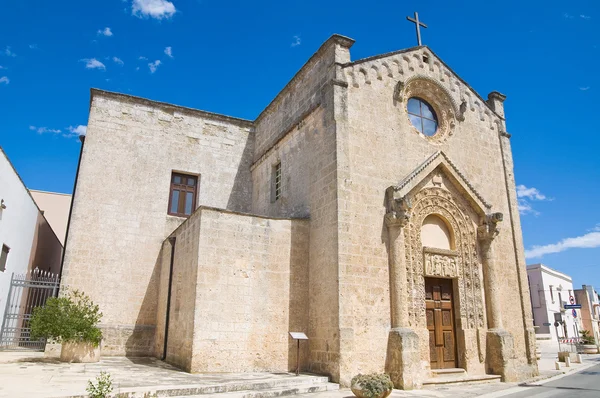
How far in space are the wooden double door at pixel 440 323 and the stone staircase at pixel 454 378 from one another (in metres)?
0.24

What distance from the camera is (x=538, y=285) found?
35.4 meters

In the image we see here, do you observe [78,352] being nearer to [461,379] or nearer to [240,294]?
[240,294]

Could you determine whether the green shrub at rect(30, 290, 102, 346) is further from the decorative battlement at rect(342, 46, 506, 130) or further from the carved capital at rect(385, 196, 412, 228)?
the decorative battlement at rect(342, 46, 506, 130)

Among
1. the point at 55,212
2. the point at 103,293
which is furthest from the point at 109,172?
the point at 55,212

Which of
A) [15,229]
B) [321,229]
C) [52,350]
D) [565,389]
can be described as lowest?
[565,389]

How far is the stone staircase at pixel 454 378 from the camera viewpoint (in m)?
10.4

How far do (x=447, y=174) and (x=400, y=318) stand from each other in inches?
190

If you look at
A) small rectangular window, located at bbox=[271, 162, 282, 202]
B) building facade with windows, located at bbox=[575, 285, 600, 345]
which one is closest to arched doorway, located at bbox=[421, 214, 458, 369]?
small rectangular window, located at bbox=[271, 162, 282, 202]

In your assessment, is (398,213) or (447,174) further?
(447,174)

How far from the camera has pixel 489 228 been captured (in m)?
13.0

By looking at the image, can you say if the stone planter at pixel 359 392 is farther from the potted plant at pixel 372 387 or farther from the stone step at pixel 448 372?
the stone step at pixel 448 372

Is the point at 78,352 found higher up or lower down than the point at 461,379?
higher up

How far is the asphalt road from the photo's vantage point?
9.39m

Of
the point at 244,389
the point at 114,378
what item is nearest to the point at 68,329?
the point at 114,378
